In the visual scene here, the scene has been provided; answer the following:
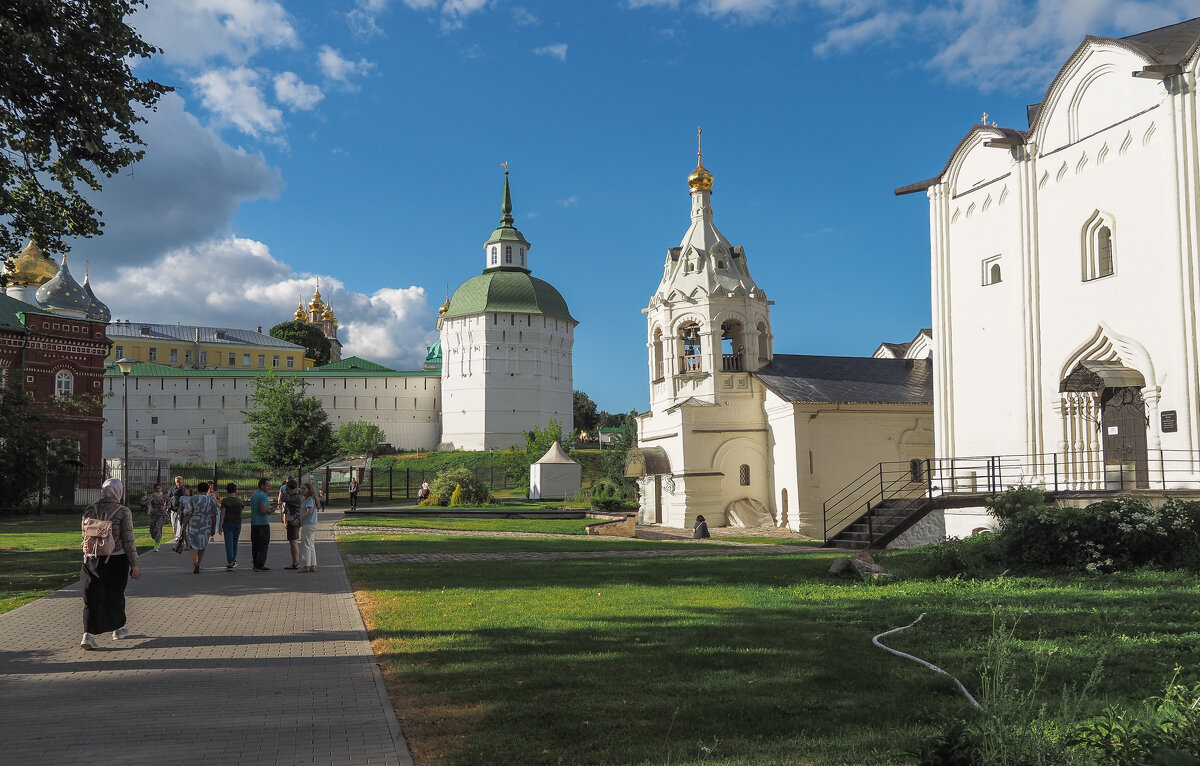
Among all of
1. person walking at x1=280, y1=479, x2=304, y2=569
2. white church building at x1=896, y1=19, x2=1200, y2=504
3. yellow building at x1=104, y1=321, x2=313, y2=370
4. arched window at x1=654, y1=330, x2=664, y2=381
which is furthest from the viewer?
yellow building at x1=104, y1=321, x2=313, y2=370

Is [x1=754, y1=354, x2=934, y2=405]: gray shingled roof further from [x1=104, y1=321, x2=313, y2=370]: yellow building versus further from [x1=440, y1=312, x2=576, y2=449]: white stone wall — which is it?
[x1=104, y1=321, x2=313, y2=370]: yellow building

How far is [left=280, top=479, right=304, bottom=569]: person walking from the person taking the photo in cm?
1562

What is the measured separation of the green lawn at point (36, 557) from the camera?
1281 centimetres

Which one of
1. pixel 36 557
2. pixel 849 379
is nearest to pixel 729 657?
pixel 36 557

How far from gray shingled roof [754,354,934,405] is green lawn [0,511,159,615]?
2092 cm

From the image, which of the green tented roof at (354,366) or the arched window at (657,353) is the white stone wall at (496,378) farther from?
the arched window at (657,353)

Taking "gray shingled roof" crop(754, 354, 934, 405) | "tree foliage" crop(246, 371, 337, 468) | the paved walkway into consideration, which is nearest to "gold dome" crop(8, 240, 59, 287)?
"tree foliage" crop(246, 371, 337, 468)

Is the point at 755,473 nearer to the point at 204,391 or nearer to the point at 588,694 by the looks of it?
the point at 588,694

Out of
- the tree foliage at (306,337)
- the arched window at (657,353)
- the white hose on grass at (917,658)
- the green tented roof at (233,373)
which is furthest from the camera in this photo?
the tree foliage at (306,337)

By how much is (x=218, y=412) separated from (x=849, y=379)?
70094 millimetres

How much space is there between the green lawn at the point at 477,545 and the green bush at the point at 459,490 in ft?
56.1

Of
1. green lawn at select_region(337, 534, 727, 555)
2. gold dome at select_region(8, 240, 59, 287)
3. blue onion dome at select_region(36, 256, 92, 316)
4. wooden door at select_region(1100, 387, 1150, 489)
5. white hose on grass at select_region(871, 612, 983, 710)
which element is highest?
gold dome at select_region(8, 240, 59, 287)

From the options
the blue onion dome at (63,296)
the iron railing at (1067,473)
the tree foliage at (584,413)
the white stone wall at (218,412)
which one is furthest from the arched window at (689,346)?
the tree foliage at (584,413)

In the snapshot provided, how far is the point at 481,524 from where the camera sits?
1171 inches
